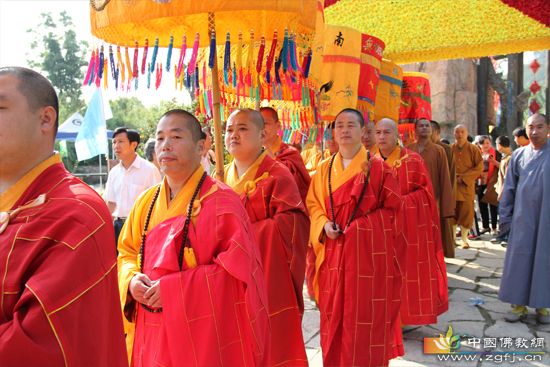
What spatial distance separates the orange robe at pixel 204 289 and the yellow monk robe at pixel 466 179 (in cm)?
698

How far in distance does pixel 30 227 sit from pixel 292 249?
7.32 feet

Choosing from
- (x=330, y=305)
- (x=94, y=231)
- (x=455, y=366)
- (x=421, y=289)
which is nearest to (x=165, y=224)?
(x=94, y=231)

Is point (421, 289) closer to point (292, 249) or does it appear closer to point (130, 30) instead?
point (292, 249)

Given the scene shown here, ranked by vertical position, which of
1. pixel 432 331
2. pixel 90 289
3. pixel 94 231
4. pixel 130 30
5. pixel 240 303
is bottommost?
pixel 432 331

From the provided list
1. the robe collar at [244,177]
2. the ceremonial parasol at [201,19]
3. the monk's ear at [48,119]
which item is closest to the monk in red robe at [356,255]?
the robe collar at [244,177]

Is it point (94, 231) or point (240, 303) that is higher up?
point (94, 231)

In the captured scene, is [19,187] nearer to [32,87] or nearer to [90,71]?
[32,87]

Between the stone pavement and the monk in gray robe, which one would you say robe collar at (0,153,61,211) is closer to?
the stone pavement

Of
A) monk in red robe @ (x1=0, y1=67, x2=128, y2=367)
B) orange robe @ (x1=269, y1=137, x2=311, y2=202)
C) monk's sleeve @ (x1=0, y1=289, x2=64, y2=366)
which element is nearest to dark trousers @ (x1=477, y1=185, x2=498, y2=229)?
orange robe @ (x1=269, y1=137, x2=311, y2=202)

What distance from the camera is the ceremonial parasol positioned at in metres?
2.46

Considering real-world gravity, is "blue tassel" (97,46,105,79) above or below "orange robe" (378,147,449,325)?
above

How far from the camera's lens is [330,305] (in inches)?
151

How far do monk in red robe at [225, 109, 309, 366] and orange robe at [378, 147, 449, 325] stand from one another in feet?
5.86

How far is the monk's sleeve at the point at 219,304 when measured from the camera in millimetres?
2404
